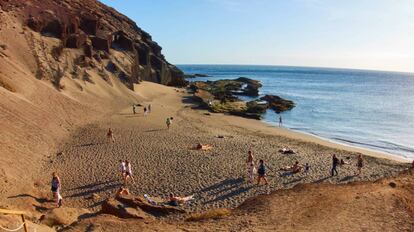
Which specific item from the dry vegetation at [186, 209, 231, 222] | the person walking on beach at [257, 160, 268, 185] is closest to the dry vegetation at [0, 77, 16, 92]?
the person walking on beach at [257, 160, 268, 185]

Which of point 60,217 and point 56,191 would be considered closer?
point 60,217

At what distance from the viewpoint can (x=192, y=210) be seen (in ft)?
59.4

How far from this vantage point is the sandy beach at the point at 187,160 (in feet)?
68.7

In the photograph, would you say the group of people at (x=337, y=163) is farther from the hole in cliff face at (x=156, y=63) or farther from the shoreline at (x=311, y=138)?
the hole in cliff face at (x=156, y=63)

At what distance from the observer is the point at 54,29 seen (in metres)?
49.9

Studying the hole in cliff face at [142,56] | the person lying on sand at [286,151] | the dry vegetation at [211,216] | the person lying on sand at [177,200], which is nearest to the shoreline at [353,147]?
the person lying on sand at [286,151]

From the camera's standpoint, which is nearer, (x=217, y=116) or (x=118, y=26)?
(x=217, y=116)

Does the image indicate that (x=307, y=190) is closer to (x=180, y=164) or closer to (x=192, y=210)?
(x=192, y=210)

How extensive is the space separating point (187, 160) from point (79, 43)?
3182cm

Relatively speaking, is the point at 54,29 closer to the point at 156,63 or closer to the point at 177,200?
the point at 156,63

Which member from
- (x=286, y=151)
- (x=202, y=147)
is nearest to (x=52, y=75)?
(x=202, y=147)

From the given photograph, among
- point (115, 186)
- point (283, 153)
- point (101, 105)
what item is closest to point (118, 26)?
point (101, 105)

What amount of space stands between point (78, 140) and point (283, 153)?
49.8 ft

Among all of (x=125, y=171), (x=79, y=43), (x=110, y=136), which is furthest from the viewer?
(x=79, y=43)
